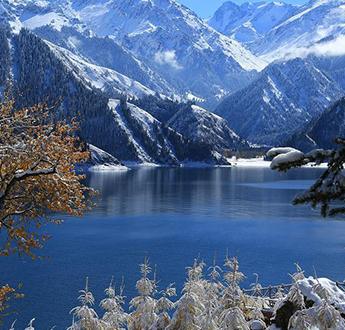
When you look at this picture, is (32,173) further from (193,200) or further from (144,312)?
(193,200)

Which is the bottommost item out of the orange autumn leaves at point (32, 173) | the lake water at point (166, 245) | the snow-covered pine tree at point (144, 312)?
the lake water at point (166, 245)

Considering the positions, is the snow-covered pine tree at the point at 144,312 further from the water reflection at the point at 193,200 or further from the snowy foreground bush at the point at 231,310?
the water reflection at the point at 193,200

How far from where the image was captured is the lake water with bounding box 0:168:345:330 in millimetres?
68500

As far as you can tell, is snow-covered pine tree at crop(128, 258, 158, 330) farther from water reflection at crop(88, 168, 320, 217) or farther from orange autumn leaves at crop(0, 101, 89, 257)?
water reflection at crop(88, 168, 320, 217)

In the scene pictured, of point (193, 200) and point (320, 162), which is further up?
point (320, 162)

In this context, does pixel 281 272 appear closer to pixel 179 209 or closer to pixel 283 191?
pixel 179 209

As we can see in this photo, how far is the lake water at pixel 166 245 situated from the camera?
68500 mm

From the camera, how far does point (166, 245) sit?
96312mm

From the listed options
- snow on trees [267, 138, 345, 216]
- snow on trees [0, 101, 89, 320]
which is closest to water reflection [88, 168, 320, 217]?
snow on trees [0, 101, 89, 320]

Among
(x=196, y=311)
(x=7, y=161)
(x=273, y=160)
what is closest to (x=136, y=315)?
(x=196, y=311)

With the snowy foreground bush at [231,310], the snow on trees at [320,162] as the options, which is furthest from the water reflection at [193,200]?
the snow on trees at [320,162]

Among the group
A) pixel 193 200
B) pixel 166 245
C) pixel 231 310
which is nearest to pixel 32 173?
pixel 231 310

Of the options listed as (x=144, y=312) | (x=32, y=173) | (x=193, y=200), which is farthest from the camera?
(x=193, y=200)

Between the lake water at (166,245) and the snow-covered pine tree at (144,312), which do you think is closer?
the snow-covered pine tree at (144,312)
